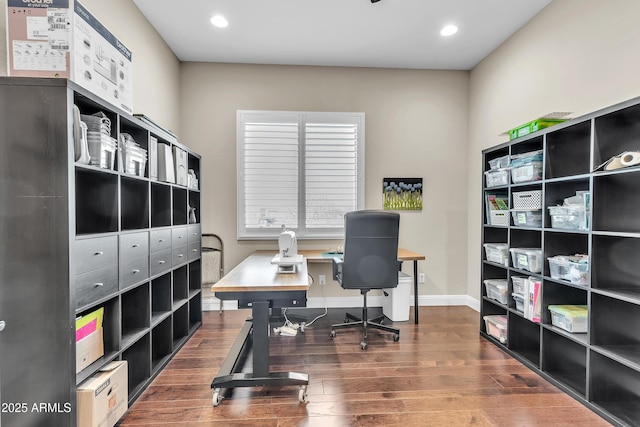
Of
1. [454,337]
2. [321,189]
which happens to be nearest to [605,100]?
[454,337]

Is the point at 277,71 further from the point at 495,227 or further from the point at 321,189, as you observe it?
the point at 495,227

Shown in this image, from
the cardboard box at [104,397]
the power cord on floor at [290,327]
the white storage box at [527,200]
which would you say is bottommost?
the power cord on floor at [290,327]

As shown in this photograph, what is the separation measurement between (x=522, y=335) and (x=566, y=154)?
5.12ft

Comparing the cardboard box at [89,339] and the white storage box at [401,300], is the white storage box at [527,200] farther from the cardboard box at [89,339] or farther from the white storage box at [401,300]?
the cardboard box at [89,339]

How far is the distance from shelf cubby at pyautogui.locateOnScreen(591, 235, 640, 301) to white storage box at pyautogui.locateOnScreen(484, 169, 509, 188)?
0.92 m

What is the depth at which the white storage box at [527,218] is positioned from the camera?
2.42 metres

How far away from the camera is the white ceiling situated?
2.76m

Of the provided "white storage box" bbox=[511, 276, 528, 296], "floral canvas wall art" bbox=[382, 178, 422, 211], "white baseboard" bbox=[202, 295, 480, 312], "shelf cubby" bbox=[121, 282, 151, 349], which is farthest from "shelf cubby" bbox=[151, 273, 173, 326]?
"white storage box" bbox=[511, 276, 528, 296]

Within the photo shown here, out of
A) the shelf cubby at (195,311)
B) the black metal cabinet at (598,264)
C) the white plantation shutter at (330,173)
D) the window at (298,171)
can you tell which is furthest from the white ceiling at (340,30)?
the shelf cubby at (195,311)

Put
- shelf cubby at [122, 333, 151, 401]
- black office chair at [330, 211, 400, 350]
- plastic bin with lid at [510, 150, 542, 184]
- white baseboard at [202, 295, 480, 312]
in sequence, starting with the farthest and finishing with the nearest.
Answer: white baseboard at [202, 295, 480, 312] < black office chair at [330, 211, 400, 350] < plastic bin with lid at [510, 150, 542, 184] < shelf cubby at [122, 333, 151, 401]

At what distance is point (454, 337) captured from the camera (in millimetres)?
3002

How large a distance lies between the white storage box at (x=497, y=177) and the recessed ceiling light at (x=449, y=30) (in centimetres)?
150

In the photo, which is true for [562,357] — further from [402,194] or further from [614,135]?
[402,194]

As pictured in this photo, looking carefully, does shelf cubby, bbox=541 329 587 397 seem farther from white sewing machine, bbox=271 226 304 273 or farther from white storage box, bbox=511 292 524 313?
white sewing machine, bbox=271 226 304 273
